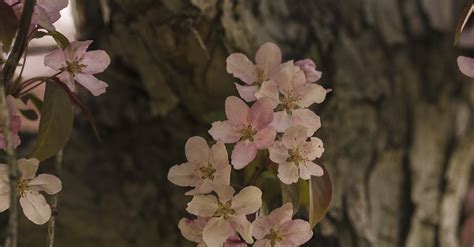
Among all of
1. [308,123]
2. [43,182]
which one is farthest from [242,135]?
[43,182]

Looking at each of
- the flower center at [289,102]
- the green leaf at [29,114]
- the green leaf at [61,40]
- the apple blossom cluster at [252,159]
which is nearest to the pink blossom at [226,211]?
the apple blossom cluster at [252,159]

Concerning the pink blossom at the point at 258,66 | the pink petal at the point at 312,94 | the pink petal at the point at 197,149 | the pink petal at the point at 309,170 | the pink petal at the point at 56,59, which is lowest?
the pink petal at the point at 309,170

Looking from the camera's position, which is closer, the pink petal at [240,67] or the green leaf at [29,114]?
the pink petal at [240,67]

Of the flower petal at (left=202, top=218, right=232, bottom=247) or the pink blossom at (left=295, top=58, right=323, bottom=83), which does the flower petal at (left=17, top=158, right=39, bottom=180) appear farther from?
the pink blossom at (left=295, top=58, right=323, bottom=83)

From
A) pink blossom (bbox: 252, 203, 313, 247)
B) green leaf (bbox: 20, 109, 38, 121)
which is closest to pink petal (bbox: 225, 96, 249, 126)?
pink blossom (bbox: 252, 203, 313, 247)

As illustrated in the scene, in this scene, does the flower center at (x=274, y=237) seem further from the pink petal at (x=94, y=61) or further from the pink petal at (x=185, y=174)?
the pink petal at (x=94, y=61)

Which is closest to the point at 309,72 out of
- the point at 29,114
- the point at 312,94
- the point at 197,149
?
the point at 312,94
